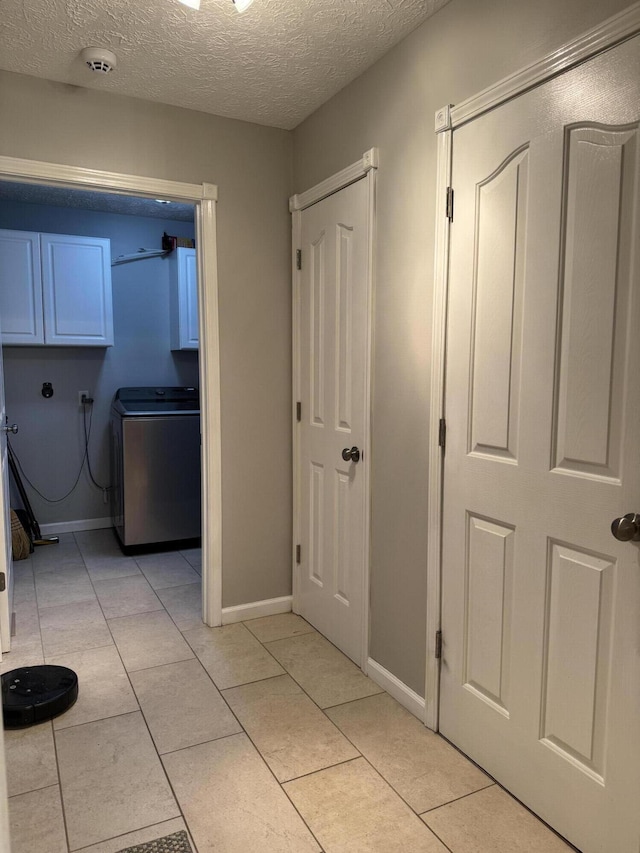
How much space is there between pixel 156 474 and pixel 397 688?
236cm

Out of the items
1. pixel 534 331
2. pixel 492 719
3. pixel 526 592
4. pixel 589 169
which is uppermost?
pixel 589 169

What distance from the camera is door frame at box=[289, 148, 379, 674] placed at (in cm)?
230

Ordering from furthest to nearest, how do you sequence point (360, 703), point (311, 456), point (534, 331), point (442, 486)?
point (311, 456), point (360, 703), point (442, 486), point (534, 331)

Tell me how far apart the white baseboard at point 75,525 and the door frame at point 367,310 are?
229 centimetres

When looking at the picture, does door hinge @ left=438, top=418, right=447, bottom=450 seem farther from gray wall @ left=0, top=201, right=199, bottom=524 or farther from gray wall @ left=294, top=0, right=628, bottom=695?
gray wall @ left=0, top=201, right=199, bottom=524

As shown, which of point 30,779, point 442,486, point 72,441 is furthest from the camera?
point 72,441

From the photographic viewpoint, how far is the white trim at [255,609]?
299 cm

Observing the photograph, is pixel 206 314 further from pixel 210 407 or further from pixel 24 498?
pixel 24 498

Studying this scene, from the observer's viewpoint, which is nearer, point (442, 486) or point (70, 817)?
point (70, 817)

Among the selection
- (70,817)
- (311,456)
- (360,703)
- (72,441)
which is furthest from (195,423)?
(70,817)

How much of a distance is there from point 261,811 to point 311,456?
1520mm

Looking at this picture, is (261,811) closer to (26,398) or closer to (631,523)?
(631,523)

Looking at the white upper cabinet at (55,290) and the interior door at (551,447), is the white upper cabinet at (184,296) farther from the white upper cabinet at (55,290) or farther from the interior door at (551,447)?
the interior door at (551,447)

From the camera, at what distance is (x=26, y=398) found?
4.41m
